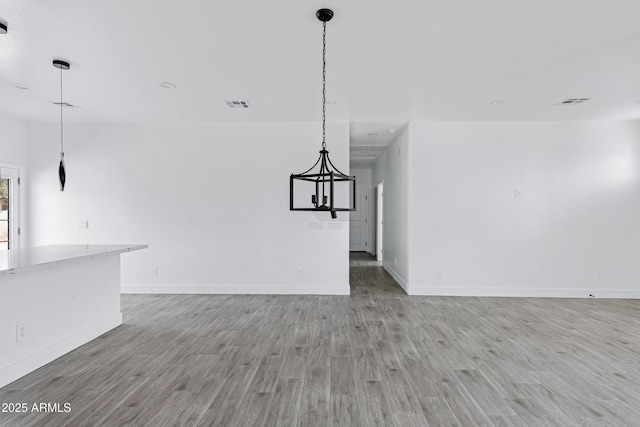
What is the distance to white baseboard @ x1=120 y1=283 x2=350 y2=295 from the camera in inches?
201

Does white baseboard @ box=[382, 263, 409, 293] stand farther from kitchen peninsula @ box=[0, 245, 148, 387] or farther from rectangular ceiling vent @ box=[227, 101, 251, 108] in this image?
kitchen peninsula @ box=[0, 245, 148, 387]

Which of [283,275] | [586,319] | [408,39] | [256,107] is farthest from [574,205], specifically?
[256,107]

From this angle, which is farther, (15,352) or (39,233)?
(39,233)

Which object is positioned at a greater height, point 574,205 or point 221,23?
point 221,23

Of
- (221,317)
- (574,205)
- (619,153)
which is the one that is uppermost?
(619,153)

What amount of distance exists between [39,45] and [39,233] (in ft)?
12.1

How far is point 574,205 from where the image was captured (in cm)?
500

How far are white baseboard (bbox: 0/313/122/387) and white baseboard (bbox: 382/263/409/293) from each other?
4044mm

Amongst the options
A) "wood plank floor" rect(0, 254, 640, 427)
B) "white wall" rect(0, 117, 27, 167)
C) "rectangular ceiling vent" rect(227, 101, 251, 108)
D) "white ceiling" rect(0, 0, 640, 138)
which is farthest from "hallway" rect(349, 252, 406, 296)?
"white wall" rect(0, 117, 27, 167)

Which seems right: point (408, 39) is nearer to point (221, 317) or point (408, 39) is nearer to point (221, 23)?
point (221, 23)

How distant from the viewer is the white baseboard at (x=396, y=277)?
5348 mm

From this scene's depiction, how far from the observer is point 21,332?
8.37ft

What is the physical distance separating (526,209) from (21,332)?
242 inches

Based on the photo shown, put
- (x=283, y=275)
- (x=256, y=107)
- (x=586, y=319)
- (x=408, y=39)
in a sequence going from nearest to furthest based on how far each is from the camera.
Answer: (x=408, y=39) < (x=586, y=319) < (x=256, y=107) < (x=283, y=275)
